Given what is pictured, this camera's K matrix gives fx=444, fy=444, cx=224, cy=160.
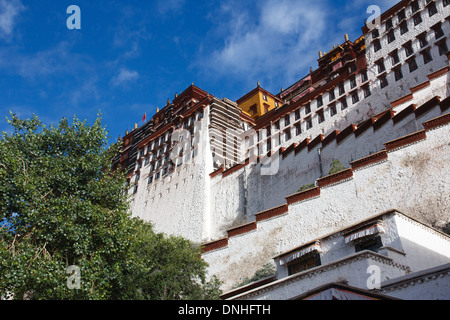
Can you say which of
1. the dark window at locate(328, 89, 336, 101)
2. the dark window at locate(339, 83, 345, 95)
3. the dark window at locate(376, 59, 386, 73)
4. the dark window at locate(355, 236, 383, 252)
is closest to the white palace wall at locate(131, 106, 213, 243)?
the dark window at locate(328, 89, 336, 101)

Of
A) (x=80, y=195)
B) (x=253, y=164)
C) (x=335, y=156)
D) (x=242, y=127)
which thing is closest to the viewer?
(x=80, y=195)

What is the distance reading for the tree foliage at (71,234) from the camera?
11922 millimetres

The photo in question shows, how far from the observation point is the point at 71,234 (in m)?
12.8

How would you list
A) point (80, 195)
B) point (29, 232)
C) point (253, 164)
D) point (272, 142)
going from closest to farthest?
point (29, 232), point (80, 195), point (253, 164), point (272, 142)

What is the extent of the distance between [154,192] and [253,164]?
10295mm

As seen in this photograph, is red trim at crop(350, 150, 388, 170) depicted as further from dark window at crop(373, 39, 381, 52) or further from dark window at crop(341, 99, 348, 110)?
dark window at crop(373, 39, 381, 52)

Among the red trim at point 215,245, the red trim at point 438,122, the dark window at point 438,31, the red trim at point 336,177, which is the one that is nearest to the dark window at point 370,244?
the red trim at point 336,177

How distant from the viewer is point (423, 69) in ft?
92.1

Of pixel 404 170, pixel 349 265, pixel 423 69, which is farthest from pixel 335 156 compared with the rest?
pixel 349 265

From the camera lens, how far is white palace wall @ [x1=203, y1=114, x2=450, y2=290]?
16.4m

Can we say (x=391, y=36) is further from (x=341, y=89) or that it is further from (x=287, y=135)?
(x=287, y=135)

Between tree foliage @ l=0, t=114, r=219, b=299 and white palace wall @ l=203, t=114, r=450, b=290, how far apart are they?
3.90 metres

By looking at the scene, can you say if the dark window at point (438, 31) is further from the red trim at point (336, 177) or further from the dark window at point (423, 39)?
the red trim at point (336, 177)
